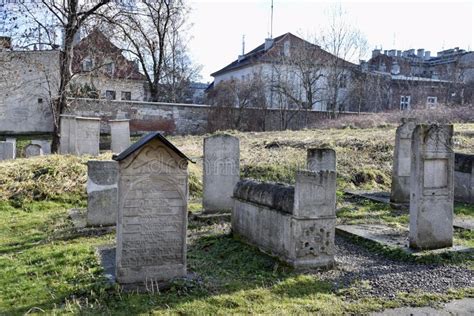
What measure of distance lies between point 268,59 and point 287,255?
3706 centimetres

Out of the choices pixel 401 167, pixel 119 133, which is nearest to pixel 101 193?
pixel 401 167

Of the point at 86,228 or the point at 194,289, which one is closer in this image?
the point at 194,289

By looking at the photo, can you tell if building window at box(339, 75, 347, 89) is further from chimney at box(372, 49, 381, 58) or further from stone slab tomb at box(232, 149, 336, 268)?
stone slab tomb at box(232, 149, 336, 268)

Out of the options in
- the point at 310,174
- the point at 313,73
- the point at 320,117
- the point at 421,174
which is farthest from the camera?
the point at 313,73

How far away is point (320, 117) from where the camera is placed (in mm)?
31875

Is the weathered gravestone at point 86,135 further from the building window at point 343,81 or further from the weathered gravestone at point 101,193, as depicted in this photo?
the building window at point 343,81

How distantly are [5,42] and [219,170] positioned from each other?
9.54 m

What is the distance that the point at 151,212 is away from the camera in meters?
5.95

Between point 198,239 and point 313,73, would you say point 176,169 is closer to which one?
point 198,239

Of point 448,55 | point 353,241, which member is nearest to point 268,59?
point 448,55

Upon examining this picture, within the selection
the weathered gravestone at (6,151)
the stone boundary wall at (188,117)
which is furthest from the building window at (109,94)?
the weathered gravestone at (6,151)

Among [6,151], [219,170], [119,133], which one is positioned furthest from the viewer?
[119,133]

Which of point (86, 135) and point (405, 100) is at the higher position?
point (405, 100)

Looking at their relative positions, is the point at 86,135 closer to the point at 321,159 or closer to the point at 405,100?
the point at 321,159
